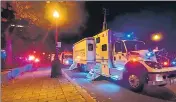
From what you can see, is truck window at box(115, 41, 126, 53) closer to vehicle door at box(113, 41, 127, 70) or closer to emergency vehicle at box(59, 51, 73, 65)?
vehicle door at box(113, 41, 127, 70)

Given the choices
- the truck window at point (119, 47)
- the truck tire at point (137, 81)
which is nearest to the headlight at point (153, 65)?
the truck tire at point (137, 81)

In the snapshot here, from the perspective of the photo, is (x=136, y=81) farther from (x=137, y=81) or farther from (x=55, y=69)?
(x=55, y=69)

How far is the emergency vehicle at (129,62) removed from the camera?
879 centimetres

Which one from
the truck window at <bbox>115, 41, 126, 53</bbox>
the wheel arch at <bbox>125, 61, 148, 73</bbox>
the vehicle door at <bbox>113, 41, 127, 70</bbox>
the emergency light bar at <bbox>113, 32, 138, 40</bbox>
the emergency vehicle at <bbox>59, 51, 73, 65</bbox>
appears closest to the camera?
the wheel arch at <bbox>125, 61, 148, 73</bbox>

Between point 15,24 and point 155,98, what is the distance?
56.0ft

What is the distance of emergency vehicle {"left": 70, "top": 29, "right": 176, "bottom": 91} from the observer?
879 centimetres

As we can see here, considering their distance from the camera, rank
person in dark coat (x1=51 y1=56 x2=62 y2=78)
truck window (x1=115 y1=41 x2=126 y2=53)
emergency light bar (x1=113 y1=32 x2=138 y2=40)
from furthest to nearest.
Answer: person in dark coat (x1=51 y1=56 x2=62 y2=78) < emergency light bar (x1=113 y1=32 x2=138 y2=40) < truck window (x1=115 y1=41 x2=126 y2=53)

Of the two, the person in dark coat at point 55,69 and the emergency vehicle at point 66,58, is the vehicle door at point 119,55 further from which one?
the emergency vehicle at point 66,58

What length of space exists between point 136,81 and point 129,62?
1.09m

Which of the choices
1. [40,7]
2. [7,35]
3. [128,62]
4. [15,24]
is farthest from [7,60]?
[128,62]

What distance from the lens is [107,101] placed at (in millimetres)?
7625

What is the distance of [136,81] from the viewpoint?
934 centimetres

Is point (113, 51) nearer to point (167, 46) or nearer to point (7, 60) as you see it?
point (167, 46)

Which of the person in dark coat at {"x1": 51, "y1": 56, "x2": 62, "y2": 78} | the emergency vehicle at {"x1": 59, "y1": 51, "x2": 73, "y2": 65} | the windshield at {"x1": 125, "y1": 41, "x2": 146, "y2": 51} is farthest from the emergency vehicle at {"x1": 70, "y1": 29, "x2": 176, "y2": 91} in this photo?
the emergency vehicle at {"x1": 59, "y1": 51, "x2": 73, "y2": 65}
